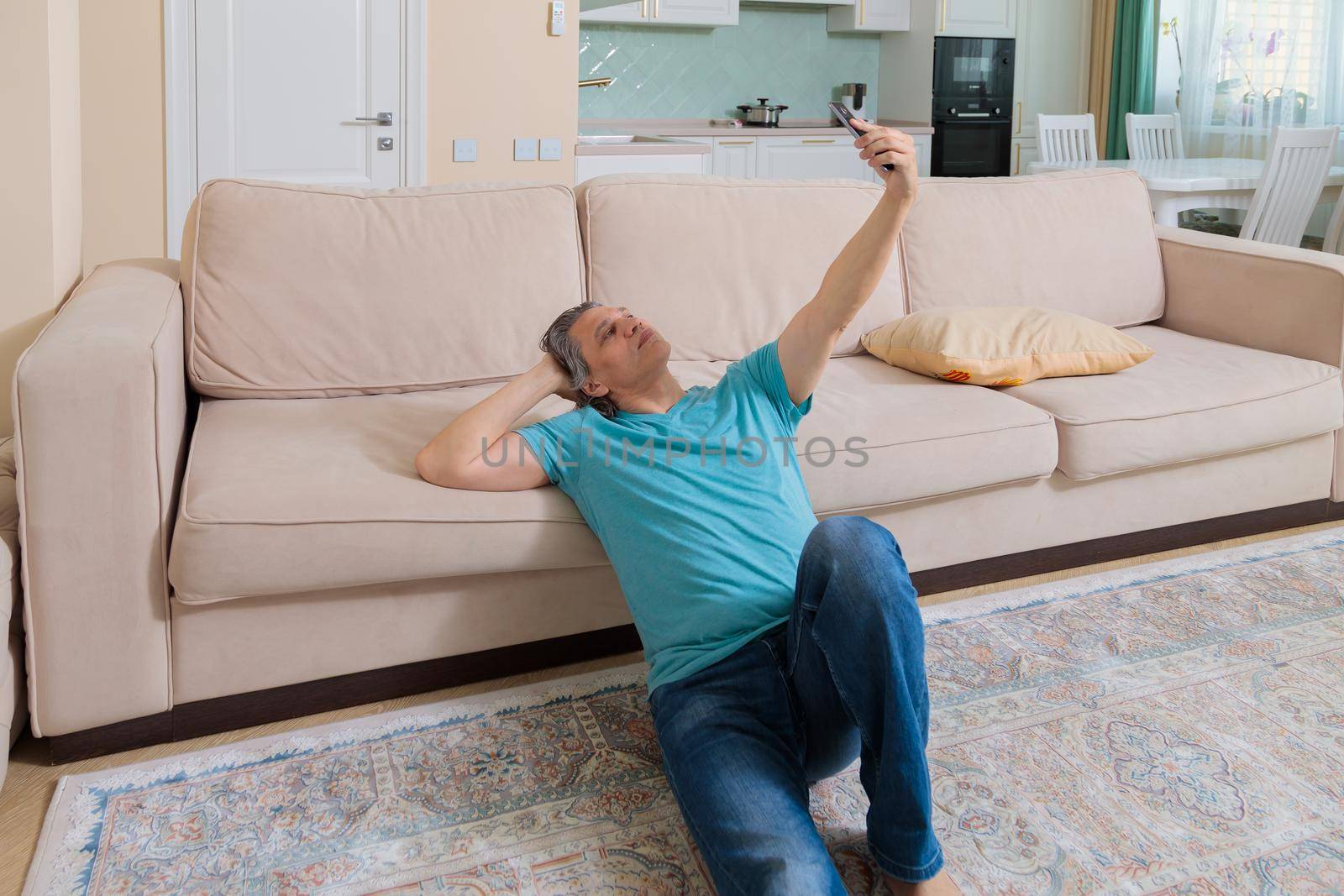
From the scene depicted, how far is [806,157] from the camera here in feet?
19.9

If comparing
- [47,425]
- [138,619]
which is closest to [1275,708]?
[138,619]

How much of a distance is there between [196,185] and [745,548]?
314 cm

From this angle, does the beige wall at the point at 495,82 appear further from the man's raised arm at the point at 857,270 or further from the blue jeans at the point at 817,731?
the blue jeans at the point at 817,731

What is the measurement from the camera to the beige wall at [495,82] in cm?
424

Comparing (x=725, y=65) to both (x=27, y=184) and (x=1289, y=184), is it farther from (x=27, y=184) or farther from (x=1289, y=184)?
(x=27, y=184)

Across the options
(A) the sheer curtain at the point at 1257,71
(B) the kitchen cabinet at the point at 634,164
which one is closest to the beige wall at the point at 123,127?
(B) the kitchen cabinet at the point at 634,164

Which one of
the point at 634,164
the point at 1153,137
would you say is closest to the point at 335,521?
the point at 634,164

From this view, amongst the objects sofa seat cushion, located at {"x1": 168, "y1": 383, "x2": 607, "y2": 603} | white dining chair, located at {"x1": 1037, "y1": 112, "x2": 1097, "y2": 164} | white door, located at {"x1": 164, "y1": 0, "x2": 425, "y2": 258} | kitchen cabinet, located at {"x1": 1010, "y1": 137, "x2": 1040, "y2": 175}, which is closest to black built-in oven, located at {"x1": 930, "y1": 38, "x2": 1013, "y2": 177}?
kitchen cabinet, located at {"x1": 1010, "y1": 137, "x2": 1040, "y2": 175}

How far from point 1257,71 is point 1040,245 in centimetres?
407

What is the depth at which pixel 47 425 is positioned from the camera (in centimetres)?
162

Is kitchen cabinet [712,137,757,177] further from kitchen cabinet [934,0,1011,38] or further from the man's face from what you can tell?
the man's face

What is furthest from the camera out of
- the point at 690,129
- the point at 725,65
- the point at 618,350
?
the point at 725,65

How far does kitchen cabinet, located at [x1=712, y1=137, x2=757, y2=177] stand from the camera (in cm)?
588

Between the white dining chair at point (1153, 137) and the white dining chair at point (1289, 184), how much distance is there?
48.6 inches
